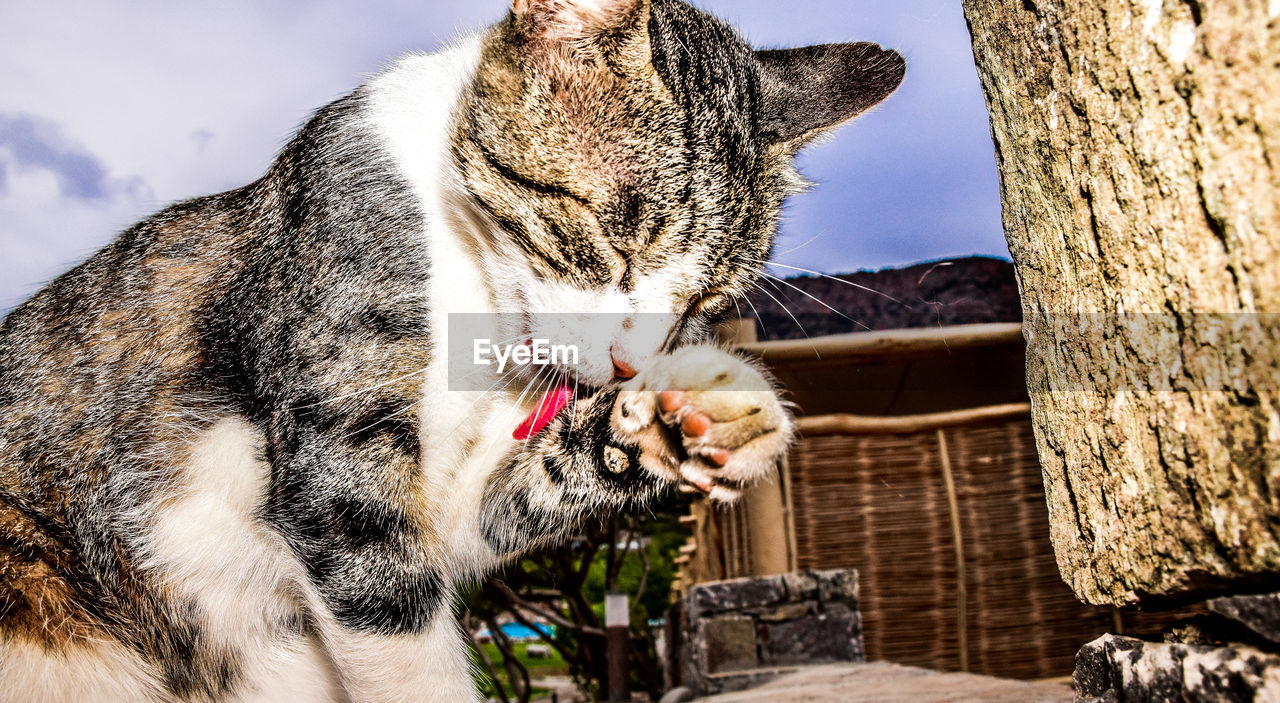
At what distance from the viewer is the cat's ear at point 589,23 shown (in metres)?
1.44

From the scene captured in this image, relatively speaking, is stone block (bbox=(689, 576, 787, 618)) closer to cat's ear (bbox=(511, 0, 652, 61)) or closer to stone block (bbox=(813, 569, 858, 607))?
stone block (bbox=(813, 569, 858, 607))

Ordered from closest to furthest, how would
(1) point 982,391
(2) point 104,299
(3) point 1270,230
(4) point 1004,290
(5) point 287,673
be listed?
1. (3) point 1270,230
2. (5) point 287,673
3. (2) point 104,299
4. (1) point 982,391
5. (4) point 1004,290

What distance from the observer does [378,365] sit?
131 cm

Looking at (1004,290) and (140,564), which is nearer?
(140,564)

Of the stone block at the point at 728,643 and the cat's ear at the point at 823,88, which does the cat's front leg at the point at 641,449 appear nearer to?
the cat's ear at the point at 823,88

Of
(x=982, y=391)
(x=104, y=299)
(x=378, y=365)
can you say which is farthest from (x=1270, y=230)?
(x=982, y=391)

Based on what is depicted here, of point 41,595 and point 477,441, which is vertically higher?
point 477,441

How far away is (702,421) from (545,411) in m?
0.38

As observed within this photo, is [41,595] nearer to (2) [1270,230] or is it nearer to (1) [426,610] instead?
(1) [426,610]

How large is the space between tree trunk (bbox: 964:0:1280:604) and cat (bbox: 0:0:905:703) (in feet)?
1.79

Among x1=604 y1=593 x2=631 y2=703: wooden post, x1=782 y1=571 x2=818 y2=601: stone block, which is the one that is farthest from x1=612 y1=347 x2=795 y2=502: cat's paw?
x1=604 y1=593 x2=631 y2=703: wooden post

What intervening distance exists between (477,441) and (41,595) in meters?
0.80

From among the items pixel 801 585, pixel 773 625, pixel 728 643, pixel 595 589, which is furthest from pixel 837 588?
pixel 595 589

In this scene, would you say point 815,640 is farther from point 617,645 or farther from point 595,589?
point 595,589
